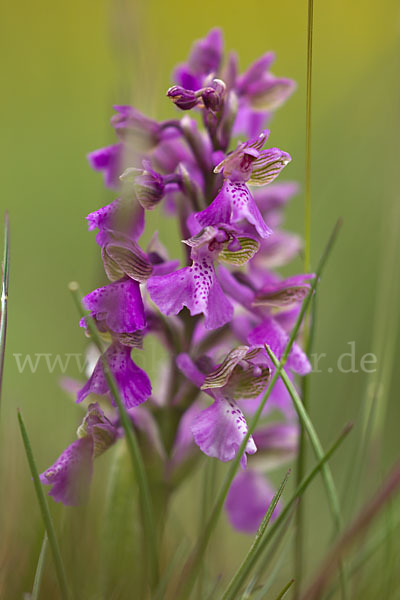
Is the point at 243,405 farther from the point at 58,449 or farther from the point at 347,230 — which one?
the point at 347,230

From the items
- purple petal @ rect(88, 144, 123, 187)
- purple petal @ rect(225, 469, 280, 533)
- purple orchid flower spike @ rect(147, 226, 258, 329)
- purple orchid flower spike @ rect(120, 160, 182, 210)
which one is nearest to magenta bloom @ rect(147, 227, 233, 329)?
purple orchid flower spike @ rect(147, 226, 258, 329)

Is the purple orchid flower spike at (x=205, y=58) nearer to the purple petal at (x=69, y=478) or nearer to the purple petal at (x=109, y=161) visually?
the purple petal at (x=109, y=161)

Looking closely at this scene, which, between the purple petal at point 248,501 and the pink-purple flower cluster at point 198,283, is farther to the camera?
the purple petal at point 248,501

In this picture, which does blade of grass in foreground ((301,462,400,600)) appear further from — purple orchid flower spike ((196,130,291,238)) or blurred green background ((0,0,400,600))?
blurred green background ((0,0,400,600))

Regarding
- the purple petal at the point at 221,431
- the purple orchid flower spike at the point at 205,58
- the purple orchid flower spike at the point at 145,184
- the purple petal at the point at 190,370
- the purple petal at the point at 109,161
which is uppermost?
the purple orchid flower spike at the point at 205,58

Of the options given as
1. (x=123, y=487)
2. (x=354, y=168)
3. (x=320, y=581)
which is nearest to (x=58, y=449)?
(x=123, y=487)

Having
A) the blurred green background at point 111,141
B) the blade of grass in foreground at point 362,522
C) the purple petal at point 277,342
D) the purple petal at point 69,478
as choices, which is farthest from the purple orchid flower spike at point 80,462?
the blade of grass in foreground at point 362,522
